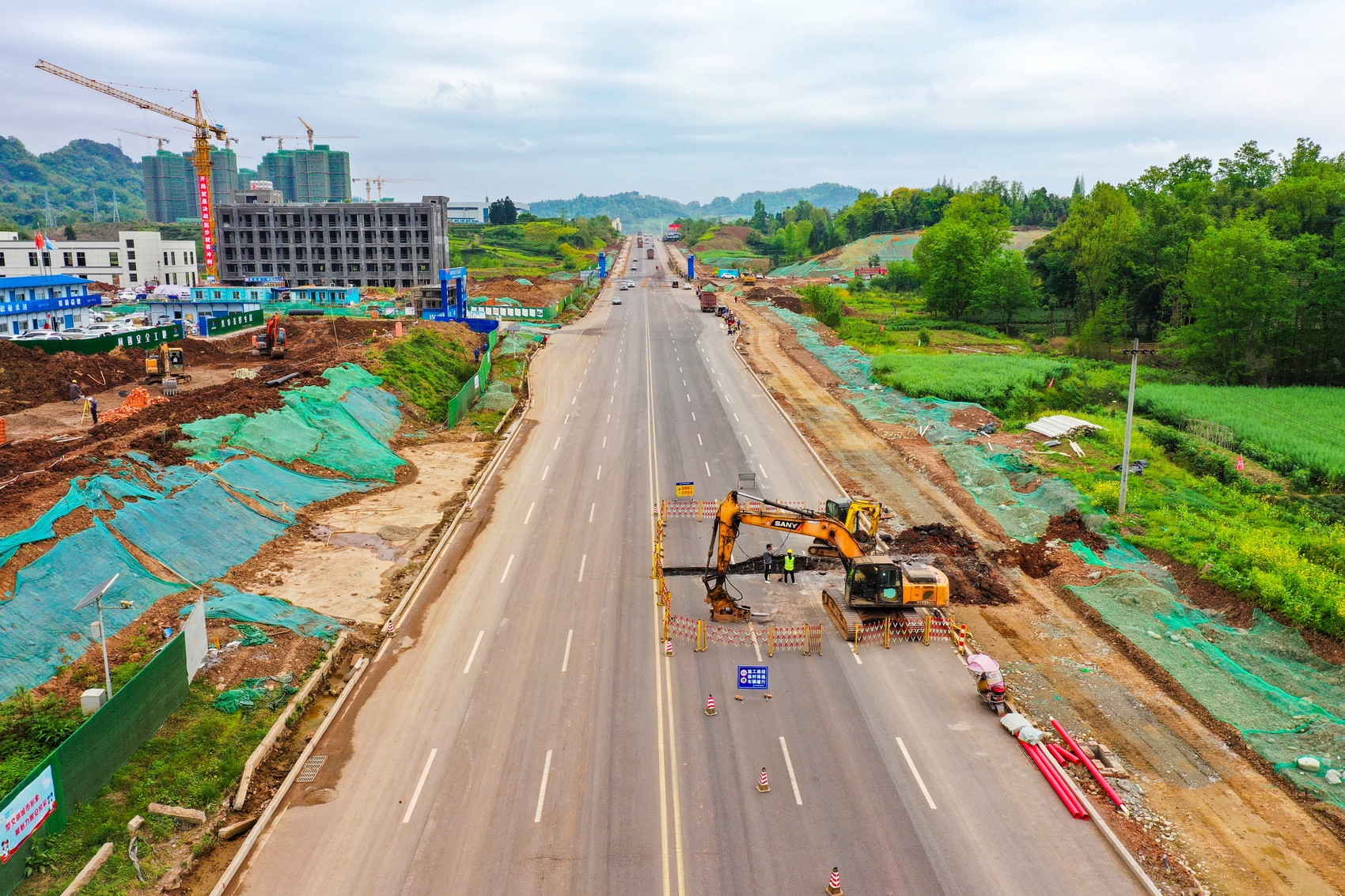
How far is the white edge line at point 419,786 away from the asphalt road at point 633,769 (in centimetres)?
8

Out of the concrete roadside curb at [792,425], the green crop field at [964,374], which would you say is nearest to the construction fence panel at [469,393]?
the concrete roadside curb at [792,425]

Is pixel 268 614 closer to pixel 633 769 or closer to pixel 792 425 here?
pixel 633 769

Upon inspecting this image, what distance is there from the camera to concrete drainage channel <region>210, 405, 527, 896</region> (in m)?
17.0

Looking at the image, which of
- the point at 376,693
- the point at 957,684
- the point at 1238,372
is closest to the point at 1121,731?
the point at 957,684

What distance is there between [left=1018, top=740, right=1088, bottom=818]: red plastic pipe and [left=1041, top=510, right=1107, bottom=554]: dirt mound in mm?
14669

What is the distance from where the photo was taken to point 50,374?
51969 millimetres

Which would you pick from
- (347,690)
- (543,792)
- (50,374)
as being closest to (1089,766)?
(543,792)

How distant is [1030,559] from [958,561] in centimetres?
273

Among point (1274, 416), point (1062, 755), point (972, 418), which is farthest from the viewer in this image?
point (1274, 416)

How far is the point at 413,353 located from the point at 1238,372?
2625 inches

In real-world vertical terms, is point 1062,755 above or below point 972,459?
below

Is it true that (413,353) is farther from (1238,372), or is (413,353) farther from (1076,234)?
(1076,234)

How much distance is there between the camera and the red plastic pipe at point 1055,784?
18656mm

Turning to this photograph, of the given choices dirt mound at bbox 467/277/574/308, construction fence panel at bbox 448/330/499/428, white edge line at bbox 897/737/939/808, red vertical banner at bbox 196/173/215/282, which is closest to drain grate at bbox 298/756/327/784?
white edge line at bbox 897/737/939/808
